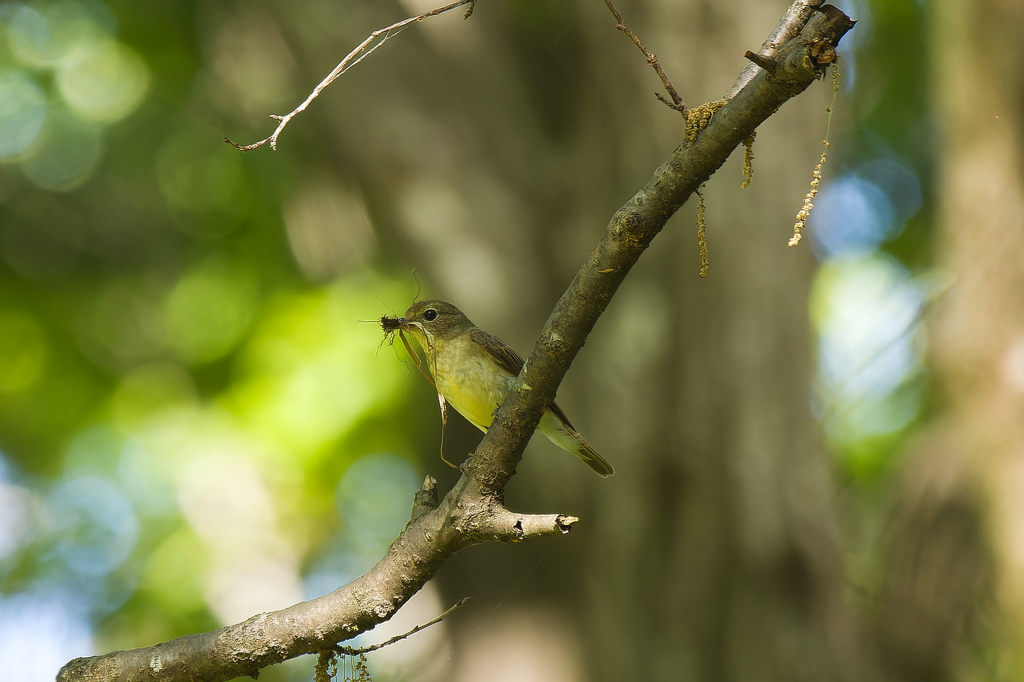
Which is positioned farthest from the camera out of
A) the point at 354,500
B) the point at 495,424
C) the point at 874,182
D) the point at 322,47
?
the point at 874,182

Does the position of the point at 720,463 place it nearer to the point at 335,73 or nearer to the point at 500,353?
the point at 500,353

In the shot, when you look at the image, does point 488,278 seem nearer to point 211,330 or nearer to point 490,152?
point 490,152

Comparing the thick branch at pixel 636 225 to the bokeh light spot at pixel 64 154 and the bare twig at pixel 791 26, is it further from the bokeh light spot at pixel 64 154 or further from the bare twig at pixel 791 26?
the bokeh light spot at pixel 64 154

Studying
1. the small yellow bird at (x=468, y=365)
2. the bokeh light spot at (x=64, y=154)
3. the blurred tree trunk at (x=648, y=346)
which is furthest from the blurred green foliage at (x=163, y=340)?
the small yellow bird at (x=468, y=365)

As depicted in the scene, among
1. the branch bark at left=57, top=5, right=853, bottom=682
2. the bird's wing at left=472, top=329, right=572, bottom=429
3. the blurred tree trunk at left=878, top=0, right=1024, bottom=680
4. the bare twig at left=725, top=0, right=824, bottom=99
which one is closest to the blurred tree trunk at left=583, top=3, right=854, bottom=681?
the blurred tree trunk at left=878, top=0, right=1024, bottom=680

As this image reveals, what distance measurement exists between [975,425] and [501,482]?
162 inches

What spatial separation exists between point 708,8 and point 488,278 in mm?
2382

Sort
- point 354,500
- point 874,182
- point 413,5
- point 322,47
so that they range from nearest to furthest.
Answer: point 322,47 → point 413,5 → point 354,500 → point 874,182

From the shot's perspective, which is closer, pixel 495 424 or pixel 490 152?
pixel 495 424

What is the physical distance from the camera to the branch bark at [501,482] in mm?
1510

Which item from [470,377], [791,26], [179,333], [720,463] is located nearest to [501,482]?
[791,26]

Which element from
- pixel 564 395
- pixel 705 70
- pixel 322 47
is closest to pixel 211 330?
pixel 322 47

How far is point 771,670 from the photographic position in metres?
4.56

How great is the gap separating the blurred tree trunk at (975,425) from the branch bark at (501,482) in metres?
3.96
